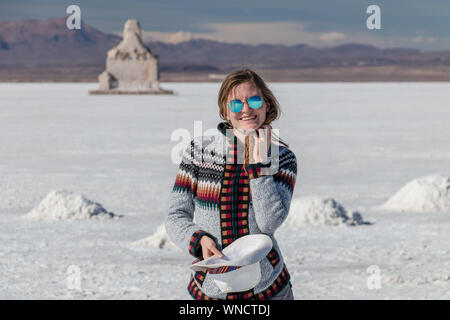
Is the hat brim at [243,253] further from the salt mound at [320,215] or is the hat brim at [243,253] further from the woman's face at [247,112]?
the salt mound at [320,215]

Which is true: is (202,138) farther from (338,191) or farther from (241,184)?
(338,191)

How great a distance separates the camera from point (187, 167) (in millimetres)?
2174

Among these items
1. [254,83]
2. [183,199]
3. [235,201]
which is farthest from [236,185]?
[254,83]

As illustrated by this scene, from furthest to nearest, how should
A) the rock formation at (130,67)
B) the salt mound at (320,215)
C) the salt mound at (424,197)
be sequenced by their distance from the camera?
the rock formation at (130,67) → the salt mound at (424,197) → the salt mound at (320,215)

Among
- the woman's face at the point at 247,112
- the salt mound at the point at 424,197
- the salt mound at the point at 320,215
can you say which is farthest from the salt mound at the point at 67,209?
the woman's face at the point at 247,112

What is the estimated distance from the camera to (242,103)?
6.87 ft

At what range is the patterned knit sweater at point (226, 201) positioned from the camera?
2.09 metres

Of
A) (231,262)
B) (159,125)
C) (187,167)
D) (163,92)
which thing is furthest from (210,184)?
(163,92)

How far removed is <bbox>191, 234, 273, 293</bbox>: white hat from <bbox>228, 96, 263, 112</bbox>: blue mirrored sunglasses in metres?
0.33

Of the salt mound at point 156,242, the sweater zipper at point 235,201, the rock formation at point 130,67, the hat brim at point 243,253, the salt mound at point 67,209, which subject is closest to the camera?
the hat brim at point 243,253

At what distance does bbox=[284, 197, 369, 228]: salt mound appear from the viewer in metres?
7.38

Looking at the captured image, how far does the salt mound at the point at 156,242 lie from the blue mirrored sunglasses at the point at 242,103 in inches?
172

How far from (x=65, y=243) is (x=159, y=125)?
15843 mm

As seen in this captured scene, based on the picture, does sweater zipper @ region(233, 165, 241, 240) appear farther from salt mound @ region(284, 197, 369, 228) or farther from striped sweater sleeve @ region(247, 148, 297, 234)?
salt mound @ region(284, 197, 369, 228)
